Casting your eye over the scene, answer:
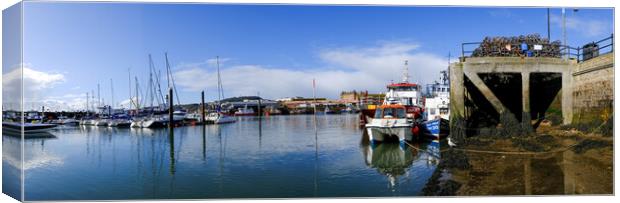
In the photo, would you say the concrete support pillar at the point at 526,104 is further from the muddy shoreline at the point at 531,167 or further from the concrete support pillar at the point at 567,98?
the concrete support pillar at the point at 567,98

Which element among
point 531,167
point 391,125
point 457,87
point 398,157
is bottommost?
point 398,157

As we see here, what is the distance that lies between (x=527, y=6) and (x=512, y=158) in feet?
14.9

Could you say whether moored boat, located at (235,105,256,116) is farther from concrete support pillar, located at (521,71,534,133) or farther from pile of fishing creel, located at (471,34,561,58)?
concrete support pillar, located at (521,71,534,133)

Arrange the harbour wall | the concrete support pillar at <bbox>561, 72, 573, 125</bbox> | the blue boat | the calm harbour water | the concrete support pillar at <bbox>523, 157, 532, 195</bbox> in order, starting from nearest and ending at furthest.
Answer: the concrete support pillar at <bbox>523, 157, 532, 195</bbox> < the calm harbour water < the harbour wall < the concrete support pillar at <bbox>561, 72, 573, 125</bbox> < the blue boat

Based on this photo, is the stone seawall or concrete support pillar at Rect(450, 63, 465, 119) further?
concrete support pillar at Rect(450, 63, 465, 119)

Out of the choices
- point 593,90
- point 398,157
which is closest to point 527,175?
point 593,90

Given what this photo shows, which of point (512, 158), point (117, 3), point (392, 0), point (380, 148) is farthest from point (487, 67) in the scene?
point (117, 3)

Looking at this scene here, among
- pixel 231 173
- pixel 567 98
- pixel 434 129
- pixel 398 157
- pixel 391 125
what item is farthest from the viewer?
pixel 434 129

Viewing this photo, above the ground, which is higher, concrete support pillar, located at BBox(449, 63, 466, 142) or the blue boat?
concrete support pillar, located at BBox(449, 63, 466, 142)

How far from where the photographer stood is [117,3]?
9.05 metres

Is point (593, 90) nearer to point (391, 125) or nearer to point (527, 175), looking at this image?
point (527, 175)

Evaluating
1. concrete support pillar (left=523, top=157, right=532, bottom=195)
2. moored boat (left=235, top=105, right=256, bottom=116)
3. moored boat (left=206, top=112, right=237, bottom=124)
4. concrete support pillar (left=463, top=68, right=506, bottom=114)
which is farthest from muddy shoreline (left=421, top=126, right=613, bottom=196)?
moored boat (left=235, top=105, right=256, bottom=116)

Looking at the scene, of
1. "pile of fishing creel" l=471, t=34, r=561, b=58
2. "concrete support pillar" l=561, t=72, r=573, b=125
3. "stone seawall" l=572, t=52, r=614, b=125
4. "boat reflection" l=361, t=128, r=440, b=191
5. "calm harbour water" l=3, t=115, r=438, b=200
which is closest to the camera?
"calm harbour water" l=3, t=115, r=438, b=200

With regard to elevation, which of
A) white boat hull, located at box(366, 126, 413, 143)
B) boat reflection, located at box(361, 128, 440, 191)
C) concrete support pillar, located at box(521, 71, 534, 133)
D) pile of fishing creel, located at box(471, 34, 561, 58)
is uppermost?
pile of fishing creel, located at box(471, 34, 561, 58)
